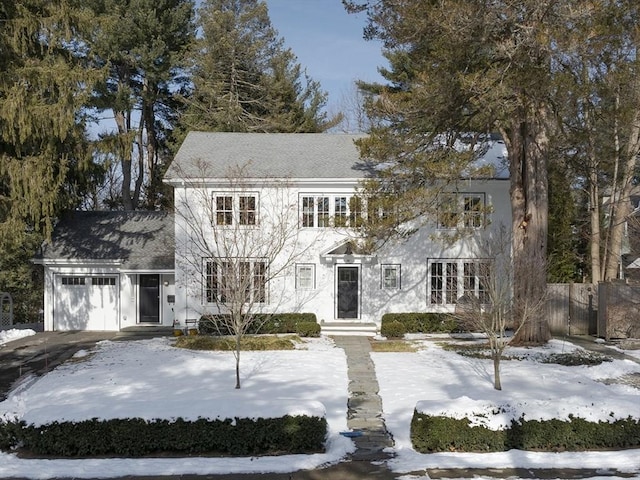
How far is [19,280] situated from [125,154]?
8.80 m

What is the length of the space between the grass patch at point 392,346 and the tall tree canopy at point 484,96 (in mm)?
3518

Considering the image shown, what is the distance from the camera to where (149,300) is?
22828 millimetres

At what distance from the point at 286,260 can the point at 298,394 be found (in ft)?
31.3

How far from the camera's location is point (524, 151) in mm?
17656

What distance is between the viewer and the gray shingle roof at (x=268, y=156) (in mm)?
21297

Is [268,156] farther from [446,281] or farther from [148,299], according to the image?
[446,281]

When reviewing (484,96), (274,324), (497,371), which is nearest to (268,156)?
(274,324)

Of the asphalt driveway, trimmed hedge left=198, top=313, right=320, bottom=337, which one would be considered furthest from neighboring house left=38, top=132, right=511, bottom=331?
the asphalt driveway

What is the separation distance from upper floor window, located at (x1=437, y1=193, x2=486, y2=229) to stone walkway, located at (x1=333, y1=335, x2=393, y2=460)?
4.81m

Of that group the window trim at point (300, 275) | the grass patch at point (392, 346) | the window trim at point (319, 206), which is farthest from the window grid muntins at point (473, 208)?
the window trim at point (300, 275)

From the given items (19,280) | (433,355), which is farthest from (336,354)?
(19,280)

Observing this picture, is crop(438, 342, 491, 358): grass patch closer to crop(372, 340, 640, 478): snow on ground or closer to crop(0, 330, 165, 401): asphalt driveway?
crop(372, 340, 640, 478): snow on ground

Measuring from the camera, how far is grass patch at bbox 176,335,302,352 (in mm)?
17266

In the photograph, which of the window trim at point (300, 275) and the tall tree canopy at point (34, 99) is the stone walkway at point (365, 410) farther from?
the tall tree canopy at point (34, 99)
